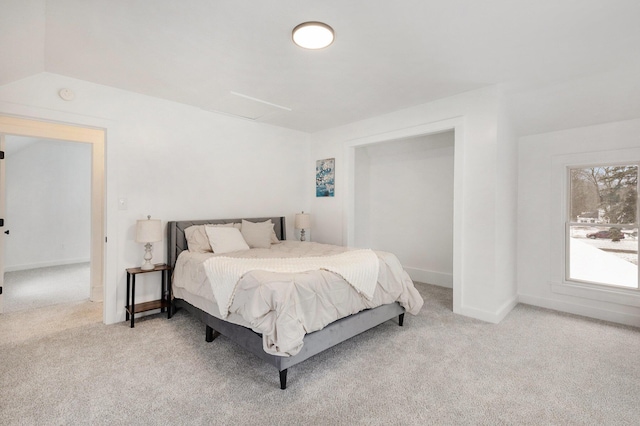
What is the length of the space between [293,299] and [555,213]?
11.8ft

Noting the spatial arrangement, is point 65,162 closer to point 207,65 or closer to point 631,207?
point 207,65

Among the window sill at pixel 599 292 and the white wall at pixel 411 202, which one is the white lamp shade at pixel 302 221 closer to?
the white wall at pixel 411 202

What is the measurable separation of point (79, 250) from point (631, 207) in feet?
29.2

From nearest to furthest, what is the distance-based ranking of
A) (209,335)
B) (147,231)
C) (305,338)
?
(305,338) → (209,335) → (147,231)

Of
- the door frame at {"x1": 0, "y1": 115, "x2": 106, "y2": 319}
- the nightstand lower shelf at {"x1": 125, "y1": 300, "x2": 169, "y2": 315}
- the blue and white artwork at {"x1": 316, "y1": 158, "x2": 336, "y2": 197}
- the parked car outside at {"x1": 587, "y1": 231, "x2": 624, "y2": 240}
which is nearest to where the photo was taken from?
the nightstand lower shelf at {"x1": 125, "y1": 300, "x2": 169, "y2": 315}

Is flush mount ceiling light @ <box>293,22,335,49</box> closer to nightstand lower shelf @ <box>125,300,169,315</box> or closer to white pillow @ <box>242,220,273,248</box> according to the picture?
white pillow @ <box>242,220,273,248</box>

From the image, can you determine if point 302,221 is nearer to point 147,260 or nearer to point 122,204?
point 147,260

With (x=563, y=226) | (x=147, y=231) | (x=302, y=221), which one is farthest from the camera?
(x=302, y=221)

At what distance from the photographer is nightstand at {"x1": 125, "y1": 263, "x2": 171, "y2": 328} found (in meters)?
3.11

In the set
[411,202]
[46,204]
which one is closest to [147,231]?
[411,202]

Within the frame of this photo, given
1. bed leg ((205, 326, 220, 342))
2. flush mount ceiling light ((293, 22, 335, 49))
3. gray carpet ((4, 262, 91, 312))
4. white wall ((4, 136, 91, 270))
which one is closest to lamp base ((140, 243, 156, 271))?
bed leg ((205, 326, 220, 342))

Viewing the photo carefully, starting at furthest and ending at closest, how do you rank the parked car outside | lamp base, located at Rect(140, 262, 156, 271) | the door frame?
the door frame → the parked car outside → lamp base, located at Rect(140, 262, 156, 271)

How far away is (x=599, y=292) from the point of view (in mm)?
3418

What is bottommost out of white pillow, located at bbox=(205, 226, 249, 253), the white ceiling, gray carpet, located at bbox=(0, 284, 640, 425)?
gray carpet, located at bbox=(0, 284, 640, 425)
